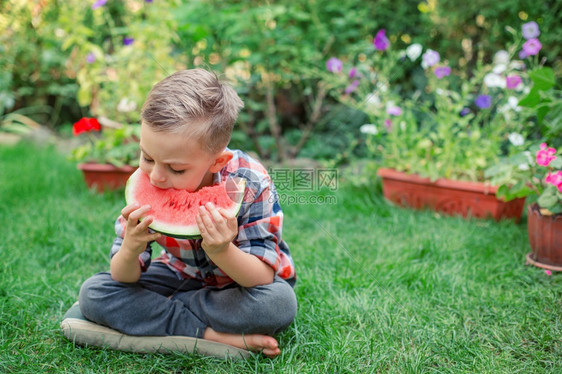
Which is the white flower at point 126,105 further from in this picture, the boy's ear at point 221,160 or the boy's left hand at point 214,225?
the boy's left hand at point 214,225

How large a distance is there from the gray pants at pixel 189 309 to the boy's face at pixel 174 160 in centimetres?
42

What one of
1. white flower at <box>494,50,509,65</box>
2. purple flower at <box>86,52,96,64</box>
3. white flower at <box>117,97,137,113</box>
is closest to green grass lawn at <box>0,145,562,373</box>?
white flower at <box>117,97,137,113</box>

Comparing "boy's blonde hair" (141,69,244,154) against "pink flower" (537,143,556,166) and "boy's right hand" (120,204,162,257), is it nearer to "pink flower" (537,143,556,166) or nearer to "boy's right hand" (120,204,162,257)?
"boy's right hand" (120,204,162,257)

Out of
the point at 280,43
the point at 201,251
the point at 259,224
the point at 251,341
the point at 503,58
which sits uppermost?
the point at 280,43

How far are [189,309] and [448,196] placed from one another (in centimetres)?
206

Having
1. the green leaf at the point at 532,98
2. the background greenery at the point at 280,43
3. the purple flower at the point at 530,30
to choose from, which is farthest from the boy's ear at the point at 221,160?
the purple flower at the point at 530,30

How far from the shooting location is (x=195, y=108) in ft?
5.21

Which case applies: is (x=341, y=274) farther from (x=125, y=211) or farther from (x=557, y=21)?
(x=557, y=21)

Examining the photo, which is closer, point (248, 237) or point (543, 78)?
point (248, 237)

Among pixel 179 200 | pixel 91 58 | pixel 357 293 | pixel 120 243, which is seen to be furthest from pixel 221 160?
pixel 91 58

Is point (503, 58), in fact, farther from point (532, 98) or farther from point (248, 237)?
point (248, 237)

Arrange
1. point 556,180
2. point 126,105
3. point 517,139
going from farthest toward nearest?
point 126,105 < point 517,139 < point 556,180

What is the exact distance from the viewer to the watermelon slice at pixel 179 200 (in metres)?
1.60

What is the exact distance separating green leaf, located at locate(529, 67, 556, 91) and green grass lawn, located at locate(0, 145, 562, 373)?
0.85 metres
